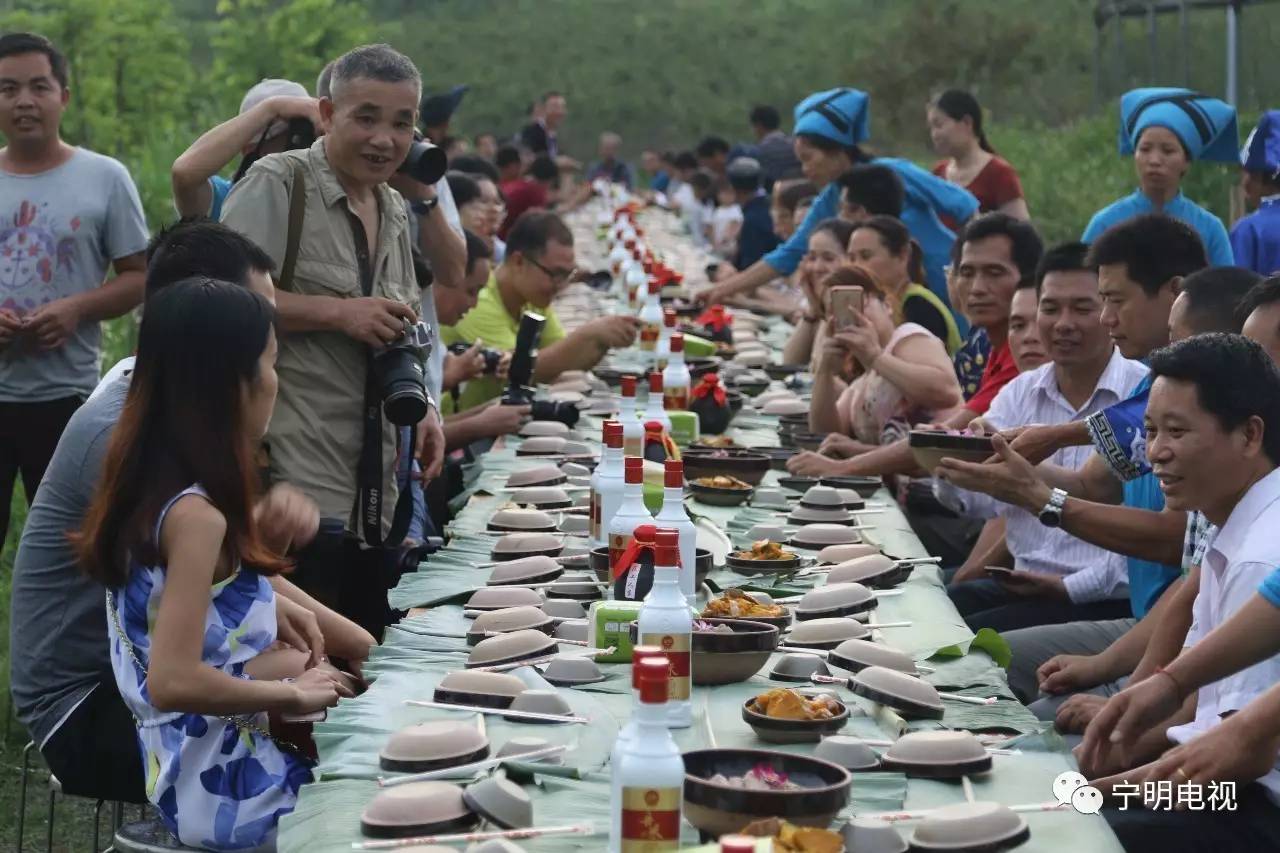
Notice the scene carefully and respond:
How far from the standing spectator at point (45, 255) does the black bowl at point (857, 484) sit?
191 cm

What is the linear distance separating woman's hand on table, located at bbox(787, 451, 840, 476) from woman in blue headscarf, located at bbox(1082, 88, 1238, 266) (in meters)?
1.70

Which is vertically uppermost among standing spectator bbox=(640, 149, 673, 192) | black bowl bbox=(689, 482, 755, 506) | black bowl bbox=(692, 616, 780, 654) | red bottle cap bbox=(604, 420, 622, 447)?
red bottle cap bbox=(604, 420, 622, 447)

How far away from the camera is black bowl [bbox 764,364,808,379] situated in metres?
6.70

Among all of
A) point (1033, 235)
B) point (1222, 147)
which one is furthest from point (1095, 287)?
point (1222, 147)

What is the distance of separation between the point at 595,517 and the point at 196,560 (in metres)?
1.30

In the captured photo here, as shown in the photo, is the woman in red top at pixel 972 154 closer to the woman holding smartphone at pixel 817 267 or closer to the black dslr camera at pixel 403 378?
the woman holding smartphone at pixel 817 267

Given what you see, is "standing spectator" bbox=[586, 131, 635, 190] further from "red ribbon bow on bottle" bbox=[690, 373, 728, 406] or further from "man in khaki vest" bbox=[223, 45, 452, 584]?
"man in khaki vest" bbox=[223, 45, 452, 584]

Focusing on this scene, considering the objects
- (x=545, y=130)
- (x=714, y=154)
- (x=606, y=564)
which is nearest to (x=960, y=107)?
(x=606, y=564)

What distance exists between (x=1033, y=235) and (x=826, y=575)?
7.06 ft

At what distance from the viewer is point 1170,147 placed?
19.6 ft

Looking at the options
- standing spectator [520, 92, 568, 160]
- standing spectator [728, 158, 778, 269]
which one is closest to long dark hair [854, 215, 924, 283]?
standing spectator [728, 158, 778, 269]

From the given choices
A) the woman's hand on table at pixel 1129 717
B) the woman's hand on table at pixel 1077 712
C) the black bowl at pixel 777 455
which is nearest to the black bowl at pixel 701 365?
the black bowl at pixel 777 455

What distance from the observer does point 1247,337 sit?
2.95 meters

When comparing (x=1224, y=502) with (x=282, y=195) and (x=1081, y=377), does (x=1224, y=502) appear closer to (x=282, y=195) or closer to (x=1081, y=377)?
(x=1081, y=377)
